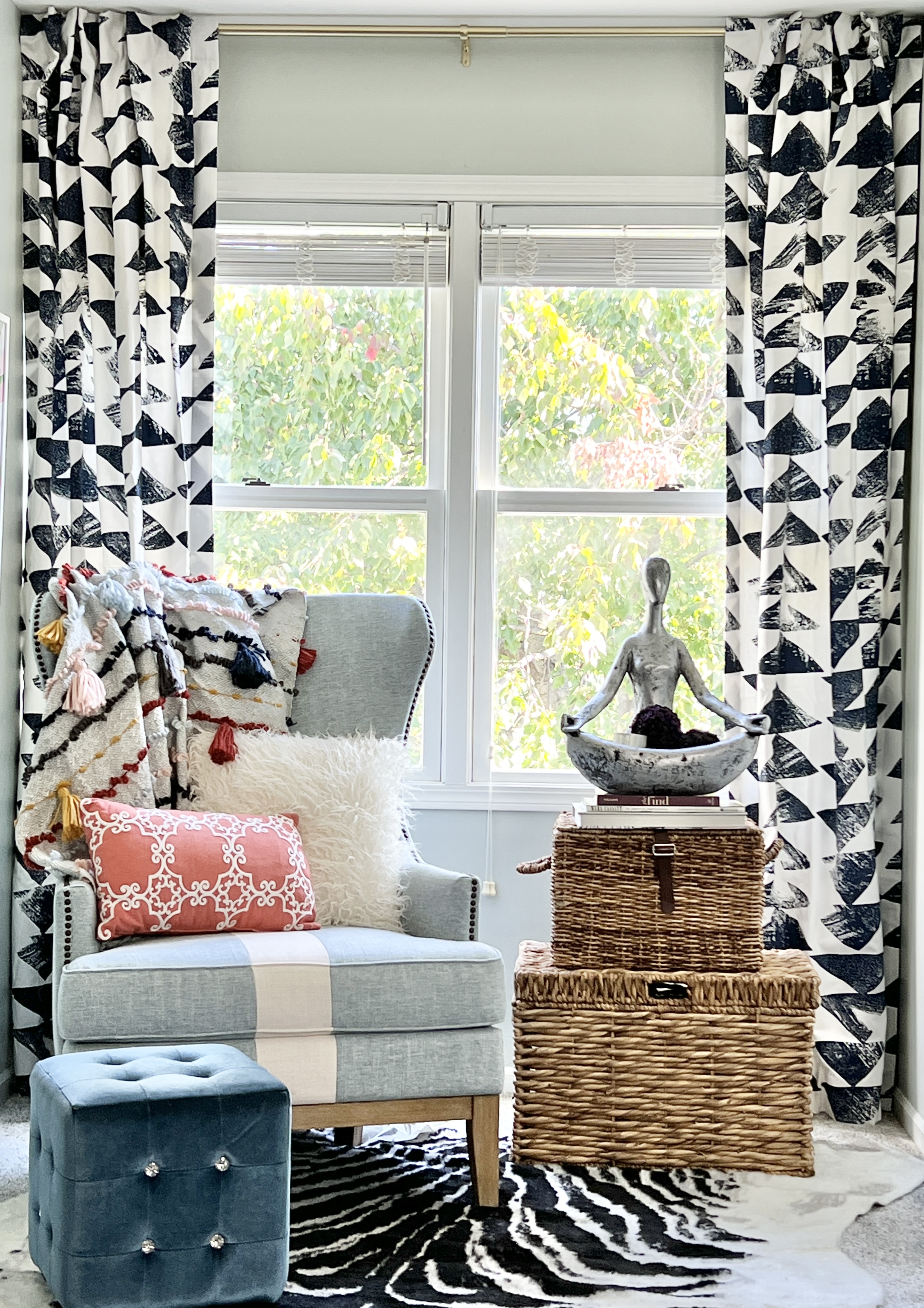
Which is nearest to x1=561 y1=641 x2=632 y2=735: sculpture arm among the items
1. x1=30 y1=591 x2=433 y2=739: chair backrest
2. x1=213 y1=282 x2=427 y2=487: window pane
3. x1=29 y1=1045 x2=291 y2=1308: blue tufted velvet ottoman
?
x1=30 y1=591 x2=433 y2=739: chair backrest

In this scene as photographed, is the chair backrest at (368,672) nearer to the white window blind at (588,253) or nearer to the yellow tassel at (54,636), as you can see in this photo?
the yellow tassel at (54,636)

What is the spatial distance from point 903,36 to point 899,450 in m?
1.00

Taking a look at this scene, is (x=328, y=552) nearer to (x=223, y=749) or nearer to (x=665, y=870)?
(x=223, y=749)

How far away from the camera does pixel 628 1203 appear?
2.45m

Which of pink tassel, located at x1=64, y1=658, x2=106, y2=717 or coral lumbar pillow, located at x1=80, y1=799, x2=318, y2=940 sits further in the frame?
pink tassel, located at x1=64, y1=658, x2=106, y2=717

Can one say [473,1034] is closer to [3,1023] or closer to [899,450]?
[3,1023]

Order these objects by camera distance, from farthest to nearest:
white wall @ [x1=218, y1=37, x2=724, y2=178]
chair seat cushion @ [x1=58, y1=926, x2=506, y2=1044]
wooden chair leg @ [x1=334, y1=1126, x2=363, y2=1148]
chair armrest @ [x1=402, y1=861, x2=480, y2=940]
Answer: white wall @ [x1=218, y1=37, x2=724, y2=178] → wooden chair leg @ [x1=334, y1=1126, x2=363, y2=1148] → chair armrest @ [x1=402, y1=861, x2=480, y2=940] → chair seat cushion @ [x1=58, y1=926, x2=506, y2=1044]

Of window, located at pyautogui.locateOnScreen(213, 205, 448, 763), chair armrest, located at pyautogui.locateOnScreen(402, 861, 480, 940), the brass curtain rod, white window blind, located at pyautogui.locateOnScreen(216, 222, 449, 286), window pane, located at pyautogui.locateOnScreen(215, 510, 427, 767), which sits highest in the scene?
the brass curtain rod

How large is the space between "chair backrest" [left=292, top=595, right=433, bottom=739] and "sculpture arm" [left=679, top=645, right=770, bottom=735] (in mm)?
570

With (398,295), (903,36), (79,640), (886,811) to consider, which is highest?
(903,36)

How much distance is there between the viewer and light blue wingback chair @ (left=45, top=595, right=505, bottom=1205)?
2234mm

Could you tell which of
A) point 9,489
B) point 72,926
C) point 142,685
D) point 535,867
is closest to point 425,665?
point 535,867

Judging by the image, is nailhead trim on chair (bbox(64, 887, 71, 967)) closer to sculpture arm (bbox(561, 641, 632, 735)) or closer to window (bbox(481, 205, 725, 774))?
sculpture arm (bbox(561, 641, 632, 735))

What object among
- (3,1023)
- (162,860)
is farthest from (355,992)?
(3,1023)
